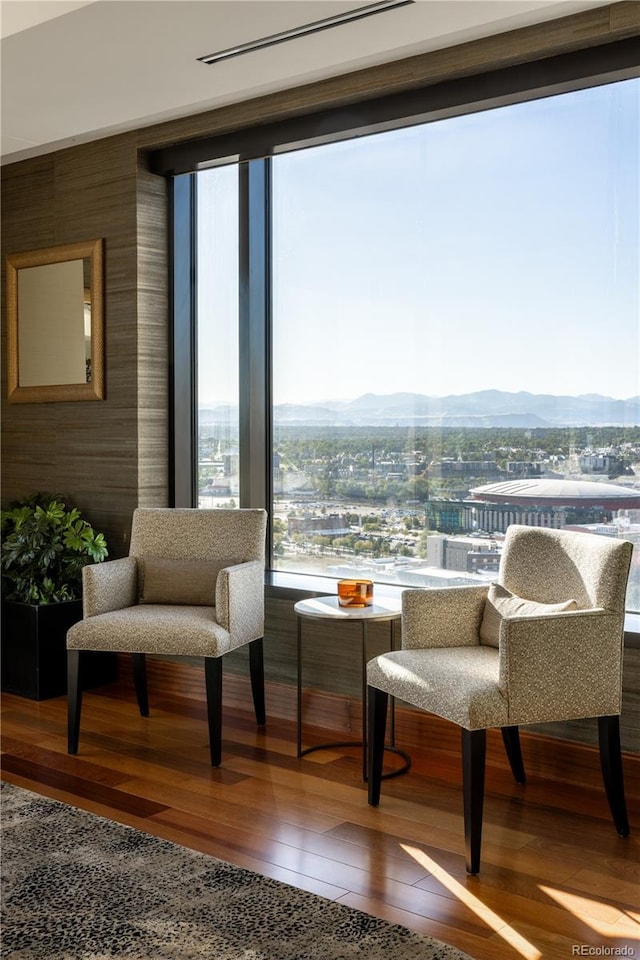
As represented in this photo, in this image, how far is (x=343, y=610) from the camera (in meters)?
Answer: 3.62

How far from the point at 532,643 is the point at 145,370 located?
2.62 metres

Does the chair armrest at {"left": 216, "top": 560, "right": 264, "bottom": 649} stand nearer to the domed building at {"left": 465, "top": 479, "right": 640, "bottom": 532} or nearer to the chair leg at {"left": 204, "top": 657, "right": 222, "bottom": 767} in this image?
the chair leg at {"left": 204, "top": 657, "right": 222, "bottom": 767}

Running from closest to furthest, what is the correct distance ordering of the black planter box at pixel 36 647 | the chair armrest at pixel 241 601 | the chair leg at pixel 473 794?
the chair leg at pixel 473 794 < the chair armrest at pixel 241 601 < the black planter box at pixel 36 647

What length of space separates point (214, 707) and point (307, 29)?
2.37 m

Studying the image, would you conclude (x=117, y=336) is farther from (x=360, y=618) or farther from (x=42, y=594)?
(x=360, y=618)

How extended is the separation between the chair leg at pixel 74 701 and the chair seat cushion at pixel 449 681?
1.26m

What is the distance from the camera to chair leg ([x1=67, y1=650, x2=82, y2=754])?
3.79 m

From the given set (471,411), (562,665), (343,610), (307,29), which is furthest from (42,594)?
(307,29)

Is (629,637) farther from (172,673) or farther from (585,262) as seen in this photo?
(172,673)

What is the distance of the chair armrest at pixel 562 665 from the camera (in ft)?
9.28

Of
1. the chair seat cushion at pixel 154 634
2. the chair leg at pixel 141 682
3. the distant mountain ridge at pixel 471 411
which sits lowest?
the chair leg at pixel 141 682

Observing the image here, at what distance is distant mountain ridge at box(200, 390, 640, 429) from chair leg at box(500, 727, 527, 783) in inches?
45.0

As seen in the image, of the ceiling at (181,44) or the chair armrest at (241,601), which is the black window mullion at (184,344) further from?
the chair armrest at (241,601)

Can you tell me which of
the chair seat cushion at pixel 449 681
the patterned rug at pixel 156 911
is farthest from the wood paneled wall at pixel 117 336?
the patterned rug at pixel 156 911
